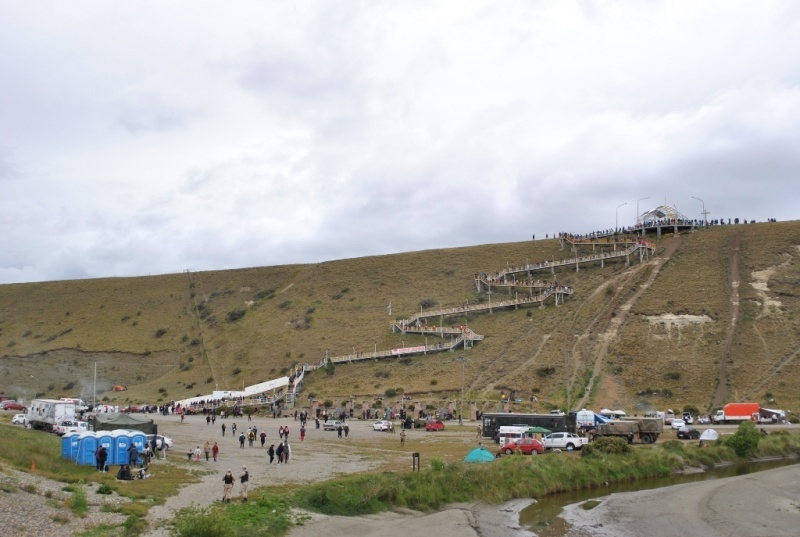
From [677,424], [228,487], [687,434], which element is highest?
[228,487]

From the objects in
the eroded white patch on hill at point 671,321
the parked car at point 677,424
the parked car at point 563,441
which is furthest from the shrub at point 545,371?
the parked car at point 563,441

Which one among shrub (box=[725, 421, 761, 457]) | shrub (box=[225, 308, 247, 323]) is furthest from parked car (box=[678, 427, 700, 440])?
shrub (box=[225, 308, 247, 323])

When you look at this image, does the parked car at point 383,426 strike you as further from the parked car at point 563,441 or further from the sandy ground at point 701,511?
the sandy ground at point 701,511

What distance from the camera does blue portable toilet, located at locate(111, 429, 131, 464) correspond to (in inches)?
1224

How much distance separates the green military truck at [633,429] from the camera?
4412cm

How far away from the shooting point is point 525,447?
39.1 metres

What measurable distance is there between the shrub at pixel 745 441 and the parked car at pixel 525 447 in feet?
38.7

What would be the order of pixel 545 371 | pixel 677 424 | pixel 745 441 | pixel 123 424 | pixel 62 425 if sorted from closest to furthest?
1. pixel 123 424
2. pixel 745 441
3. pixel 62 425
4. pixel 677 424
5. pixel 545 371

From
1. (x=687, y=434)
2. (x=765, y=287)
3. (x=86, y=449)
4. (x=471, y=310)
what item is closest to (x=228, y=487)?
(x=86, y=449)

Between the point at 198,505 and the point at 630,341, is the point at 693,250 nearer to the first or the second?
the point at 630,341

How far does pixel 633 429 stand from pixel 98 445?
3016 centimetres

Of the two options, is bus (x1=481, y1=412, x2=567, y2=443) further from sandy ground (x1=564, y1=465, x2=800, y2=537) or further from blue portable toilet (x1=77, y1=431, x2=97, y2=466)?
blue portable toilet (x1=77, y1=431, x2=97, y2=466)

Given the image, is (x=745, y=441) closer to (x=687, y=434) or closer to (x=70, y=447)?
(x=687, y=434)

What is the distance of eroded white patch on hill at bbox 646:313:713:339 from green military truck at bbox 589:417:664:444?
2774 centimetres
